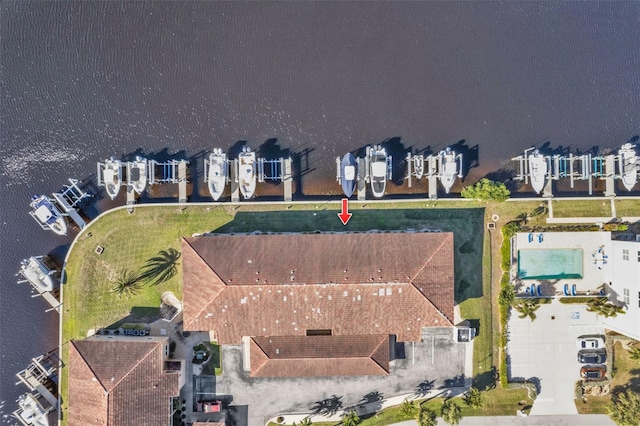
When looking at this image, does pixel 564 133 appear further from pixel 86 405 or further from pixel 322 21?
pixel 86 405

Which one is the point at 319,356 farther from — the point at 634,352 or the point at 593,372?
the point at 634,352

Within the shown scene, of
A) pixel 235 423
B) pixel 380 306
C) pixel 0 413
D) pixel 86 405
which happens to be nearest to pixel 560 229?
pixel 380 306

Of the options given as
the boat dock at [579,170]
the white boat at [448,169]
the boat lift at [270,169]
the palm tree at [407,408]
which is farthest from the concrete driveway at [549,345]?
the boat lift at [270,169]

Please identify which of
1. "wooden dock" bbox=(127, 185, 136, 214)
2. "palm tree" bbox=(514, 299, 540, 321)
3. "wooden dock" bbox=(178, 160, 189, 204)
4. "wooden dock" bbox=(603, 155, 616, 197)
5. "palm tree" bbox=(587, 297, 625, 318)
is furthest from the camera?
"wooden dock" bbox=(603, 155, 616, 197)

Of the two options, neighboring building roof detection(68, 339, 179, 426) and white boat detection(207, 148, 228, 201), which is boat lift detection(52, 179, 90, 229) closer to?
neighboring building roof detection(68, 339, 179, 426)

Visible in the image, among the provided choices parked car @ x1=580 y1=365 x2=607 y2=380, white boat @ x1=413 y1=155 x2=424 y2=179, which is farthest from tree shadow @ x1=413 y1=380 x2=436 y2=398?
white boat @ x1=413 y1=155 x2=424 y2=179

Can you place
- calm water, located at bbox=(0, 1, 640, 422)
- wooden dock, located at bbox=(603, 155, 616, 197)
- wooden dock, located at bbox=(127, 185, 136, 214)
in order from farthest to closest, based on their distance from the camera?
calm water, located at bbox=(0, 1, 640, 422), wooden dock, located at bbox=(603, 155, 616, 197), wooden dock, located at bbox=(127, 185, 136, 214)

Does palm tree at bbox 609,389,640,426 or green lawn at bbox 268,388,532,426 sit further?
green lawn at bbox 268,388,532,426

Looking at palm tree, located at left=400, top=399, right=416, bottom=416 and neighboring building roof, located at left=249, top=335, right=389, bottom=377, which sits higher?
neighboring building roof, located at left=249, top=335, right=389, bottom=377
